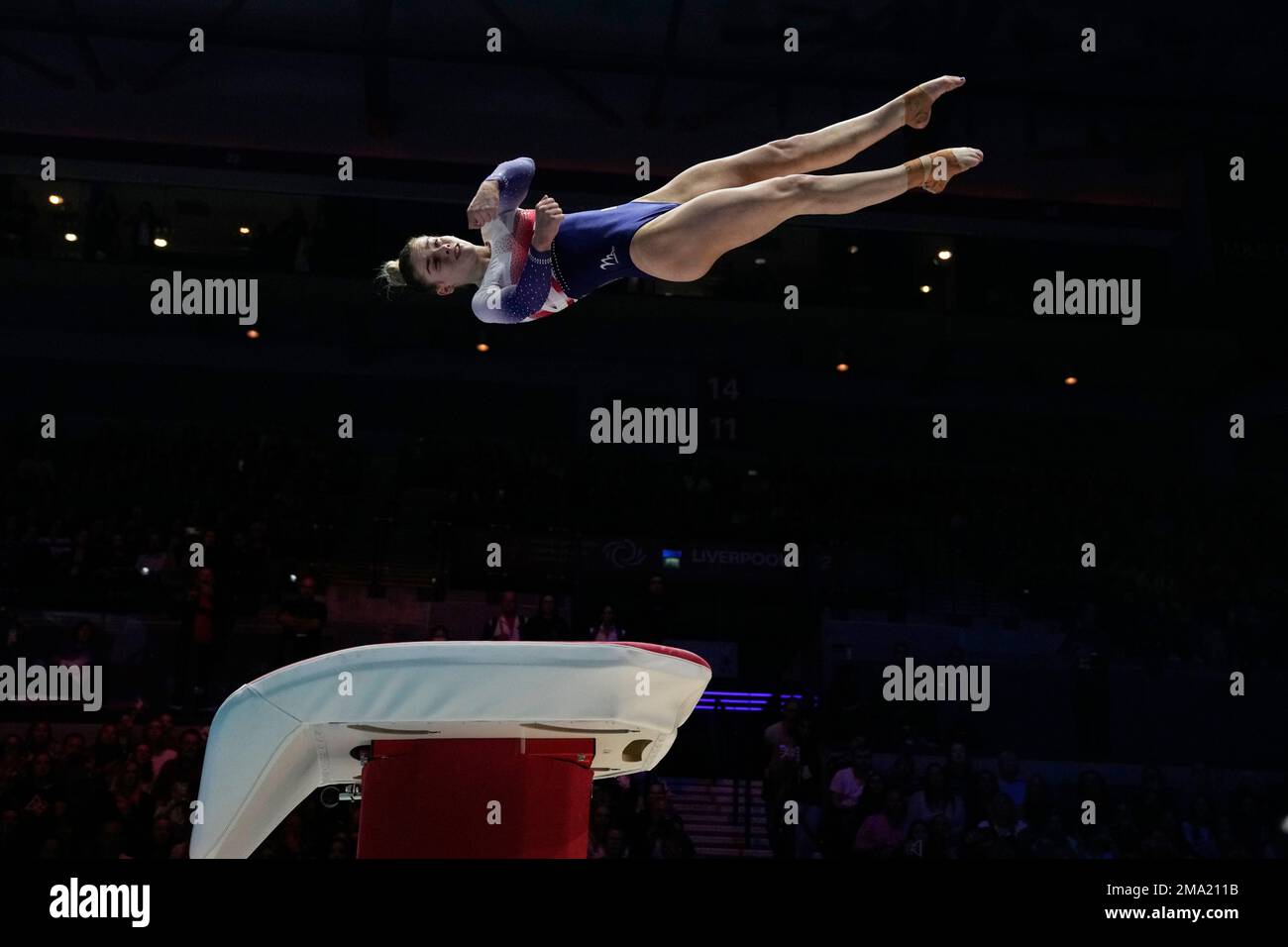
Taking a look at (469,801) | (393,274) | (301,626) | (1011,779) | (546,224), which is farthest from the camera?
(301,626)

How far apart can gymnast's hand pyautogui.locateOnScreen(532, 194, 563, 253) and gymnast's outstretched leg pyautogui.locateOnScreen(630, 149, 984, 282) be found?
288mm

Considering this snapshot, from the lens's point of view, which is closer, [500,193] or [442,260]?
[500,193]

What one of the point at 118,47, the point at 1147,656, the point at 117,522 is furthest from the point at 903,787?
the point at 118,47

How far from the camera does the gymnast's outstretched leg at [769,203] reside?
140 inches

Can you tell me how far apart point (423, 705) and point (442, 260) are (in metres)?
2.28

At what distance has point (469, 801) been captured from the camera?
2098 millimetres

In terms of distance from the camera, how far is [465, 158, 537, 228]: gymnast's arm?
3756 mm

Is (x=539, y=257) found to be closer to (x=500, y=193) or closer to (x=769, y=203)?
(x=500, y=193)

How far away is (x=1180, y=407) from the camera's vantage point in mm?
17672

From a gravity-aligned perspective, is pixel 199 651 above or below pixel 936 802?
above

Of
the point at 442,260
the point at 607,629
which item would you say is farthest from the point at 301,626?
the point at 442,260

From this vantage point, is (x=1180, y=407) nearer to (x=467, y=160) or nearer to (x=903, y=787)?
(x=467, y=160)

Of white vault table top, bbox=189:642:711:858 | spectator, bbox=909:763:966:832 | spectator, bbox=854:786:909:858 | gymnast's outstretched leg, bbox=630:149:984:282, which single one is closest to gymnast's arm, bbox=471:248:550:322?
gymnast's outstretched leg, bbox=630:149:984:282
